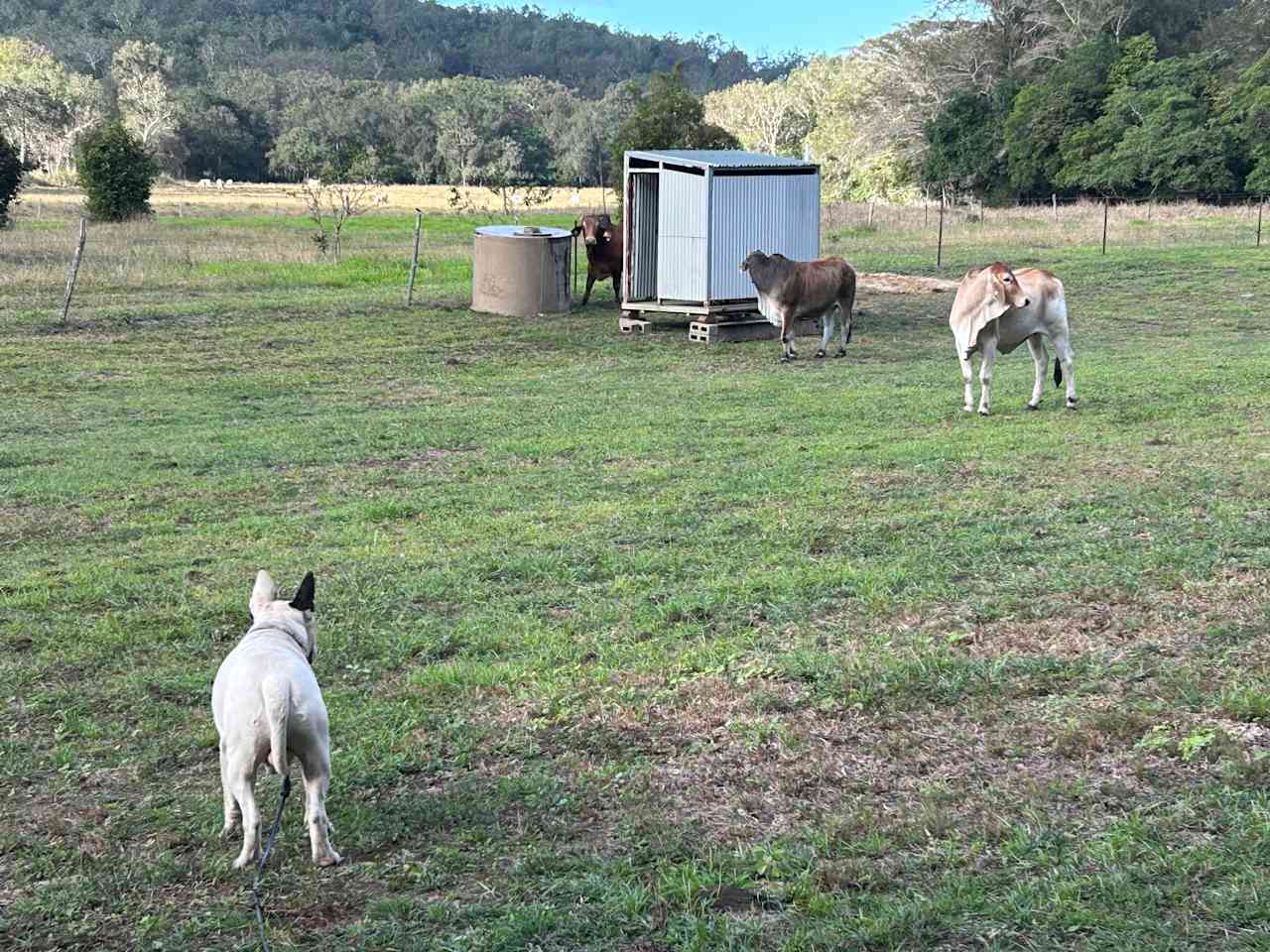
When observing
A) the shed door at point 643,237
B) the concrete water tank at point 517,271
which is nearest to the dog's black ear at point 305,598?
the shed door at point 643,237

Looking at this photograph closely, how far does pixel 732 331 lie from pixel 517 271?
4.30m

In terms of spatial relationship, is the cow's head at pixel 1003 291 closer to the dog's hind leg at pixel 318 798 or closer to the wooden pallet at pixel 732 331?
the wooden pallet at pixel 732 331

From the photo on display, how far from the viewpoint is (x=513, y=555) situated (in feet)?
28.1

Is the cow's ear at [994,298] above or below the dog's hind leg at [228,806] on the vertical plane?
above

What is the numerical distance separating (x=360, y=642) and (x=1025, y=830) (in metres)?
3.70

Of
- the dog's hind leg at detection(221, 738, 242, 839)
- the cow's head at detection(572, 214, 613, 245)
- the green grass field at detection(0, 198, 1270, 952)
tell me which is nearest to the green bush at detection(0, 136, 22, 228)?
the cow's head at detection(572, 214, 613, 245)

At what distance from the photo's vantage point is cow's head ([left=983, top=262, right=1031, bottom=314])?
1282 centimetres

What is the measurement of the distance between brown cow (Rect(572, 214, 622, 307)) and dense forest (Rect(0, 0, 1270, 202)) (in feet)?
24.9

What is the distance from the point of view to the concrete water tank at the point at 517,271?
23.5 meters

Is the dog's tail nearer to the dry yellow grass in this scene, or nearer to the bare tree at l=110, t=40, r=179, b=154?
the dry yellow grass

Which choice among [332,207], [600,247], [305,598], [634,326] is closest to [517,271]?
[600,247]

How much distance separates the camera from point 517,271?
23.5 metres

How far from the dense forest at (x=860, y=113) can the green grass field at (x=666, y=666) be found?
71.7ft

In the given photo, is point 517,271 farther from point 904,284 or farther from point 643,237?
point 904,284
